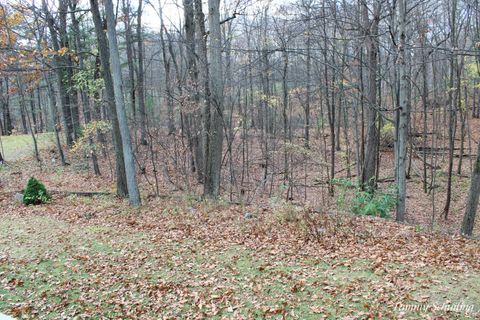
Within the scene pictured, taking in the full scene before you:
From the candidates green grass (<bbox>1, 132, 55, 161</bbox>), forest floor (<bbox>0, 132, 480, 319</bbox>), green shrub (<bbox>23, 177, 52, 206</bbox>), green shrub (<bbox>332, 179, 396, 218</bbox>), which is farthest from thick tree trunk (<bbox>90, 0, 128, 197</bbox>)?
green grass (<bbox>1, 132, 55, 161</bbox>)

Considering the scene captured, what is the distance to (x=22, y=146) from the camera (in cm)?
2245

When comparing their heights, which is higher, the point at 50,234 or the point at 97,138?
the point at 97,138

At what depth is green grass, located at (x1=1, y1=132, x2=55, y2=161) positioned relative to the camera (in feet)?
66.2

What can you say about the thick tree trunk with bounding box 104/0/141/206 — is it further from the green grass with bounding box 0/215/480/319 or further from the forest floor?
the green grass with bounding box 0/215/480/319

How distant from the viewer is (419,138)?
866 inches

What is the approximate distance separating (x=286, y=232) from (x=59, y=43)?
60.8ft

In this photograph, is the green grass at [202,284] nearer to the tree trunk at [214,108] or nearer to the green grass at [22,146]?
the tree trunk at [214,108]

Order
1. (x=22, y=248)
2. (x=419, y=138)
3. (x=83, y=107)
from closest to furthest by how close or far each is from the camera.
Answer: (x=22, y=248) → (x=83, y=107) → (x=419, y=138)

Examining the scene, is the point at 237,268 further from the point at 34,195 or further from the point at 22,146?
the point at 22,146

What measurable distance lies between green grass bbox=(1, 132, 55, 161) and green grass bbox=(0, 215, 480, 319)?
15550 millimetres

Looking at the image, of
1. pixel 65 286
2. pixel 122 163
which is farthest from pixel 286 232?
pixel 122 163

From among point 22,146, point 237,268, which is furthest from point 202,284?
point 22,146

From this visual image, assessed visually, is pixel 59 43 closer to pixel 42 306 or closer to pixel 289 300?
pixel 42 306

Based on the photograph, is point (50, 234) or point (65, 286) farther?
point (50, 234)
